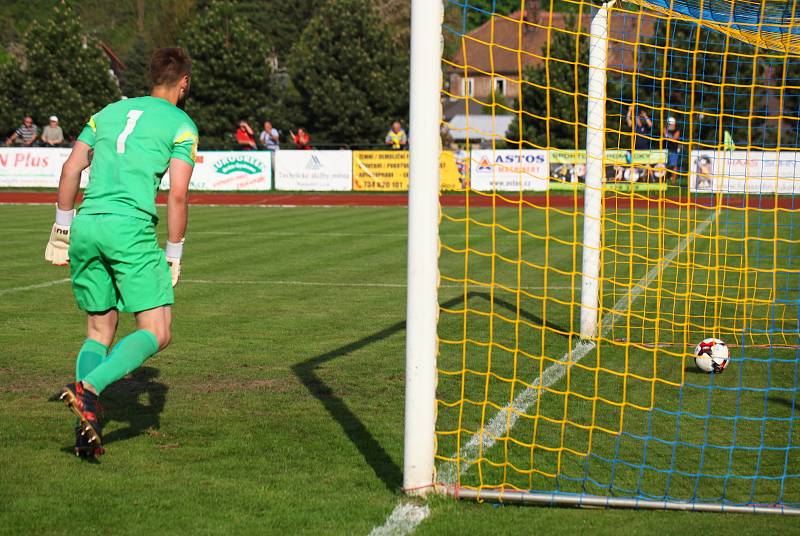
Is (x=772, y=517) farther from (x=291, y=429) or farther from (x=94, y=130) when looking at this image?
(x=94, y=130)

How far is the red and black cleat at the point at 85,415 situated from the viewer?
15.5 feet

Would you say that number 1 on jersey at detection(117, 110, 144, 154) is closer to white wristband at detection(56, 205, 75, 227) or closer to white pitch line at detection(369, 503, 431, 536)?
white wristband at detection(56, 205, 75, 227)

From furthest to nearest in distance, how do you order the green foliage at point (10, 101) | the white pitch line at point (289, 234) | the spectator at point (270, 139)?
the green foliage at point (10, 101)
the spectator at point (270, 139)
the white pitch line at point (289, 234)

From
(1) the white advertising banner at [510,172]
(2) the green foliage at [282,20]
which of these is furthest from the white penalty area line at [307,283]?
(2) the green foliage at [282,20]

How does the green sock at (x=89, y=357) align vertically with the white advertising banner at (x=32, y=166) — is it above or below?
below

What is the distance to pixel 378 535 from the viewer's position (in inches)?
162

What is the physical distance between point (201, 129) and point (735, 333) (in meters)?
36.4

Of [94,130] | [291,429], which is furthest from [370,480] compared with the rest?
[94,130]

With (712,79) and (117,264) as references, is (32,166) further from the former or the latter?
(117,264)

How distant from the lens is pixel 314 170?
100 ft

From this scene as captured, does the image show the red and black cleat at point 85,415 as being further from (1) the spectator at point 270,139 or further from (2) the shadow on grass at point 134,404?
(1) the spectator at point 270,139

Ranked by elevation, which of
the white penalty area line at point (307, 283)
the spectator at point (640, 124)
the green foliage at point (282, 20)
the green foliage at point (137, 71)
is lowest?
the white penalty area line at point (307, 283)

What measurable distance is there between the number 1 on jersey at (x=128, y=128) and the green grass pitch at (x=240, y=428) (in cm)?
155

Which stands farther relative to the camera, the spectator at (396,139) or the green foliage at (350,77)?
the green foliage at (350,77)
